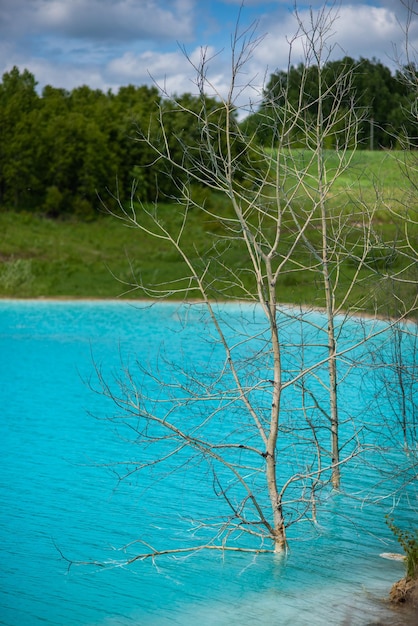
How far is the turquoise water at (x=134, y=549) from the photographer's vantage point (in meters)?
7.17

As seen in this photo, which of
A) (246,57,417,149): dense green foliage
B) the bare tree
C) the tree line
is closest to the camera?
the bare tree

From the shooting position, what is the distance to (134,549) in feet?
28.0

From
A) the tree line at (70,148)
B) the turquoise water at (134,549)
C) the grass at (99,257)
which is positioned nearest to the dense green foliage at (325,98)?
the turquoise water at (134,549)

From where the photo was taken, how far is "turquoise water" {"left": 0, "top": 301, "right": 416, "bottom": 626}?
7.17 meters

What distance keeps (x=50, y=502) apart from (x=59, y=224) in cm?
3105

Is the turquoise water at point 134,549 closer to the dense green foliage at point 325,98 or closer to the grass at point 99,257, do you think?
the dense green foliage at point 325,98

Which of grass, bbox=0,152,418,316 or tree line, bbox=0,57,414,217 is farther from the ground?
tree line, bbox=0,57,414,217

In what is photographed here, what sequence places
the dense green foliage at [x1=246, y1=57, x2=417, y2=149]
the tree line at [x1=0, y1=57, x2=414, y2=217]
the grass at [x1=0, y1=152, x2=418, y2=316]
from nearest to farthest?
1. the dense green foliage at [x1=246, y1=57, x2=417, y2=149]
2. the grass at [x1=0, y1=152, x2=418, y2=316]
3. the tree line at [x1=0, y1=57, x2=414, y2=217]

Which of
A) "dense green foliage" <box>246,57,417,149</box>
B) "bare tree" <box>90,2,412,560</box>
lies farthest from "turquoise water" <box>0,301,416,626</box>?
"dense green foliage" <box>246,57,417,149</box>

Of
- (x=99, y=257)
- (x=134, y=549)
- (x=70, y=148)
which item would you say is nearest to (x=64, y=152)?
(x=70, y=148)

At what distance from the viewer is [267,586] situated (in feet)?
24.7

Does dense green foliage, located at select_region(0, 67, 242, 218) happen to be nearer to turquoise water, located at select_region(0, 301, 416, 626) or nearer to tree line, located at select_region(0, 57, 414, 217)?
tree line, located at select_region(0, 57, 414, 217)

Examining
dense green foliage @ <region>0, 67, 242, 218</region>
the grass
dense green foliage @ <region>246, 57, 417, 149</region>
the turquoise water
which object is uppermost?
dense green foliage @ <region>0, 67, 242, 218</region>

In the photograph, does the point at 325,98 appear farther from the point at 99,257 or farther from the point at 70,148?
the point at 70,148
